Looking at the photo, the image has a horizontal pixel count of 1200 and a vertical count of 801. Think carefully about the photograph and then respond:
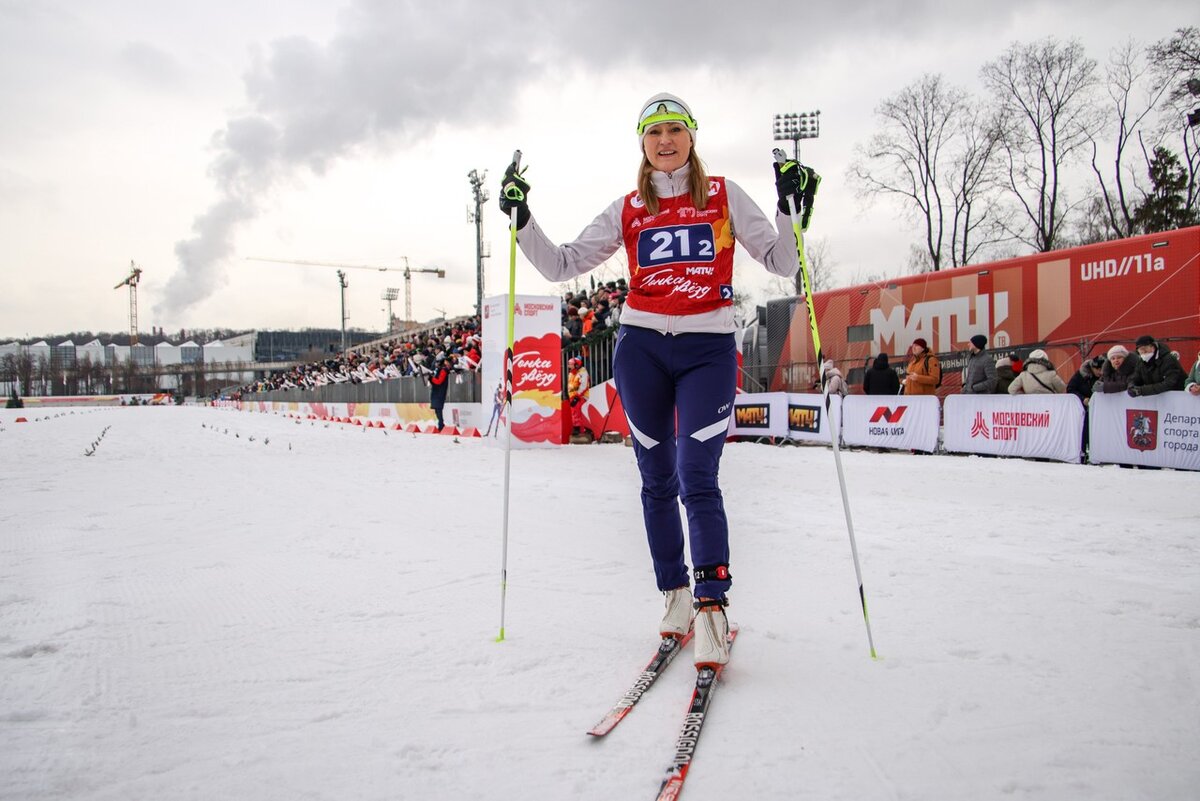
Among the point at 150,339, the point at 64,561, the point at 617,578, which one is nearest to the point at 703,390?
the point at 617,578

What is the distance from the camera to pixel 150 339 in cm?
13125

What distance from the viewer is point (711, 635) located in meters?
2.55

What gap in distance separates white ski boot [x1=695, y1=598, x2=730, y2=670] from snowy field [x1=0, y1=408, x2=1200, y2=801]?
101 mm

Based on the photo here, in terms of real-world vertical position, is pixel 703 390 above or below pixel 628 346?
below

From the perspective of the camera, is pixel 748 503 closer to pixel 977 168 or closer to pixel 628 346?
pixel 628 346

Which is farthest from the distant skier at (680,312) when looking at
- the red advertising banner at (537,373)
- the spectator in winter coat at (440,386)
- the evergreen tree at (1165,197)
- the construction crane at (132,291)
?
the construction crane at (132,291)

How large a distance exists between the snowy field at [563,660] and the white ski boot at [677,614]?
0.11 m

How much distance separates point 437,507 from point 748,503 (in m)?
2.68

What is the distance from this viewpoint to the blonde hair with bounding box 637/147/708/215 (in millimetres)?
2955

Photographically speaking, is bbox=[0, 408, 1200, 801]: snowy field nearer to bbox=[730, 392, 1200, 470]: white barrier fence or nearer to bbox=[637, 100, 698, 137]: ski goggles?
bbox=[637, 100, 698, 137]: ski goggles

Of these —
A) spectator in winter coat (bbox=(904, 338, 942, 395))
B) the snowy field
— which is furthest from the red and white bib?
spectator in winter coat (bbox=(904, 338, 942, 395))

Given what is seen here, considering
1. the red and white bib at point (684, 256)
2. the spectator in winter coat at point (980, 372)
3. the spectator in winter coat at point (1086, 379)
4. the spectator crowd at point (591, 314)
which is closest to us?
the red and white bib at point (684, 256)

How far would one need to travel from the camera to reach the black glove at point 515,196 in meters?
3.29

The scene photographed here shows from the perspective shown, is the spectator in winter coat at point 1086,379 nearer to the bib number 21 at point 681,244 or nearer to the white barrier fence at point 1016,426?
the white barrier fence at point 1016,426
